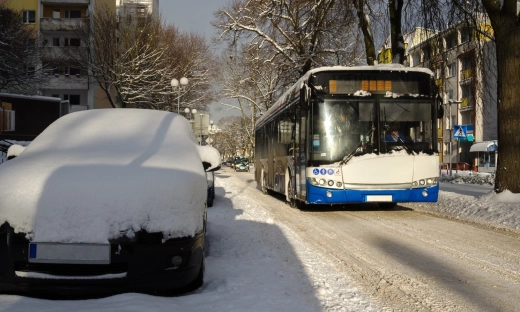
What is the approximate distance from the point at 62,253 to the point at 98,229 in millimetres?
301

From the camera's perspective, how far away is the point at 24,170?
169 inches

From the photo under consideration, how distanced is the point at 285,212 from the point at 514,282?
24.4 feet

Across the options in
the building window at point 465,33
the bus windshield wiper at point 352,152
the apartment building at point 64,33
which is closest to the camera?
the bus windshield wiper at point 352,152

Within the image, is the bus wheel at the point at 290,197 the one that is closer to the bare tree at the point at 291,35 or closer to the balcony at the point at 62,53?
the bare tree at the point at 291,35

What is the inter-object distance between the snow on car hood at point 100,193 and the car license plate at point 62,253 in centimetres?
5

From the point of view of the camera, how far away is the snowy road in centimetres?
460

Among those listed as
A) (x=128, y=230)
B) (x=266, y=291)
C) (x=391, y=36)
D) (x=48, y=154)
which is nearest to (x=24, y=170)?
(x=48, y=154)

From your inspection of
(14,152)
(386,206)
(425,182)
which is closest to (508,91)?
(425,182)

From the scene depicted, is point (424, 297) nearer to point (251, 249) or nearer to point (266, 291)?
point (266, 291)

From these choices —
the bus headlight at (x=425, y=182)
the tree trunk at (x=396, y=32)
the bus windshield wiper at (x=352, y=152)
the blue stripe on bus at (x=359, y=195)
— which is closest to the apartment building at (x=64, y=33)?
the tree trunk at (x=396, y=32)

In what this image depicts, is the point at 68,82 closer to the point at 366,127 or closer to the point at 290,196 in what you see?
the point at 290,196

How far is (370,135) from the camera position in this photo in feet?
37.6

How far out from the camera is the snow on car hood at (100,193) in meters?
3.92

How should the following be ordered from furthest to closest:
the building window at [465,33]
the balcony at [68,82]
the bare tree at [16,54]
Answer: the balcony at [68,82]
the bare tree at [16,54]
the building window at [465,33]
